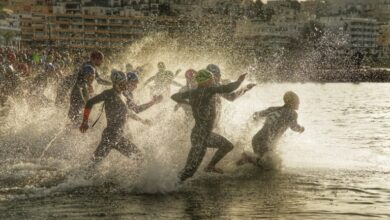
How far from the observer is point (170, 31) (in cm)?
18775

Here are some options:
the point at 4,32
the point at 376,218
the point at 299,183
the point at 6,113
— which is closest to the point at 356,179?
the point at 299,183

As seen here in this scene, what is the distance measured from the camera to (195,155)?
43.9 feet

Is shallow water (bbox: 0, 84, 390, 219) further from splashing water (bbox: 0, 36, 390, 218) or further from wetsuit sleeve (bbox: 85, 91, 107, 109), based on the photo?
wetsuit sleeve (bbox: 85, 91, 107, 109)

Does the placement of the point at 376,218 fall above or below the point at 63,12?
below

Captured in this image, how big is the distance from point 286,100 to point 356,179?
2.26m

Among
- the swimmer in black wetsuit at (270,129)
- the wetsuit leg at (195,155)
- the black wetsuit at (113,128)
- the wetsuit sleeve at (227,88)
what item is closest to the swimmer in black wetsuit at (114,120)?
the black wetsuit at (113,128)

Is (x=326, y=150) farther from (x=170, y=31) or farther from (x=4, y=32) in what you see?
(x=170, y=31)

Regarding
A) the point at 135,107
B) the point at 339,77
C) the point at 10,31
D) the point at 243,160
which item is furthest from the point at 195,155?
the point at 10,31

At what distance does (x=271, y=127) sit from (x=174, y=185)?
2986 mm

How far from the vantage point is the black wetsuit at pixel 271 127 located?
15.1 m

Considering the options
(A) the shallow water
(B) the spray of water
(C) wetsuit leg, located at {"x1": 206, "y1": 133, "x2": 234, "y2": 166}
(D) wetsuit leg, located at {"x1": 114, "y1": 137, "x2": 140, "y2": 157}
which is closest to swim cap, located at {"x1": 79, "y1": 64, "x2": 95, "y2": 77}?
(B) the spray of water

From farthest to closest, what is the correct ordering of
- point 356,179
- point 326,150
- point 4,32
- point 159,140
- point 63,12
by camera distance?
1. point 63,12
2. point 4,32
3. point 326,150
4. point 159,140
5. point 356,179

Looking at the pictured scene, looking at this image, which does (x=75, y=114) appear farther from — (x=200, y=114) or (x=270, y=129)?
(x=200, y=114)

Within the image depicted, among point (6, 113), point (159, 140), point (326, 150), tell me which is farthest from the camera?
point (6, 113)
